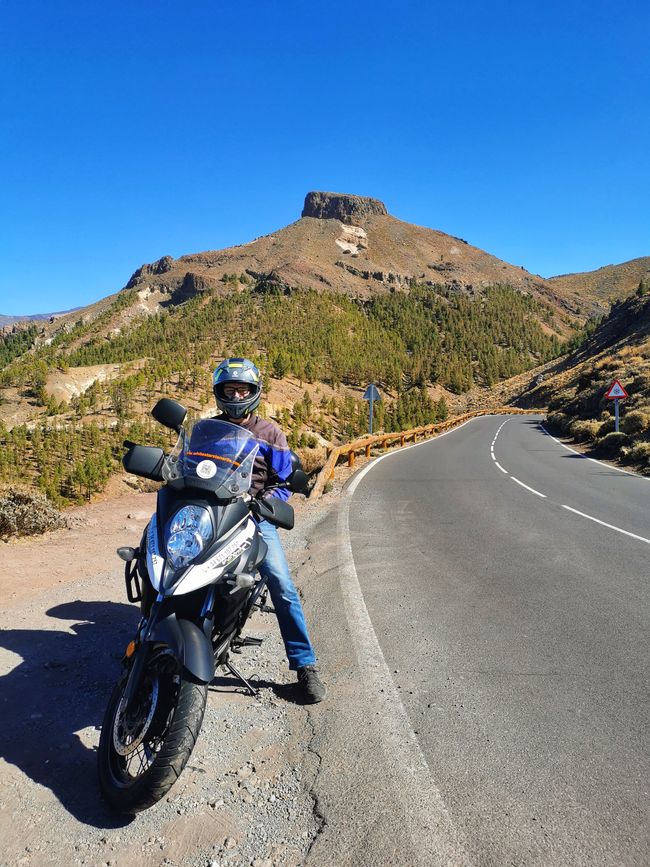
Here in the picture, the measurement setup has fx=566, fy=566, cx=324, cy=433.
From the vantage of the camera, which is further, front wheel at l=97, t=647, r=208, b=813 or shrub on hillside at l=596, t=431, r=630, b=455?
shrub on hillside at l=596, t=431, r=630, b=455

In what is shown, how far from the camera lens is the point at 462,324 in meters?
95.8

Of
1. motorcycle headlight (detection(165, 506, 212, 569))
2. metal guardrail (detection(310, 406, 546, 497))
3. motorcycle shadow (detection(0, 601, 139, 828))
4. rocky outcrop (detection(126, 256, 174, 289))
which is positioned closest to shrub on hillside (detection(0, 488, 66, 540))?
motorcycle shadow (detection(0, 601, 139, 828))

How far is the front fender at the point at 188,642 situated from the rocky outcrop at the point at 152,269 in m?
141

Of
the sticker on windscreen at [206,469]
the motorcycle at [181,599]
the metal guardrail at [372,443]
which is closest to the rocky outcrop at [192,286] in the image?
the metal guardrail at [372,443]

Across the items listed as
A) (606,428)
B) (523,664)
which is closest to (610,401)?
(606,428)

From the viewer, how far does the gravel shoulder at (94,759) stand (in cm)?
235

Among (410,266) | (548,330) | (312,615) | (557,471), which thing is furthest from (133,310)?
(312,615)

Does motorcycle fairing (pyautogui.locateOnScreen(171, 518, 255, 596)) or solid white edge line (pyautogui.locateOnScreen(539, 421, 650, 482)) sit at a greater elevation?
motorcycle fairing (pyautogui.locateOnScreen(171, 518, 255, 596))

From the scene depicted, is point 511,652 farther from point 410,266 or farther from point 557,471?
point 410,266

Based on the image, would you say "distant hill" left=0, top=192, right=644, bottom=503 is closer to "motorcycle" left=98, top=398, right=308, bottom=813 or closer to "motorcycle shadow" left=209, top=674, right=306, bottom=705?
"motorcycle shadow" left=209, top=674, right=306, bottom=705

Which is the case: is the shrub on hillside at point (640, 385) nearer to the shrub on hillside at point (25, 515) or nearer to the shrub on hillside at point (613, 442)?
the shrub on hillside at point (613, 442)

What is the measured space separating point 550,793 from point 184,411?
110 inches

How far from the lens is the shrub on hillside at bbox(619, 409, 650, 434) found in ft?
72.1

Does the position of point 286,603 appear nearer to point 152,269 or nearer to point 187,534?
point 187,534
